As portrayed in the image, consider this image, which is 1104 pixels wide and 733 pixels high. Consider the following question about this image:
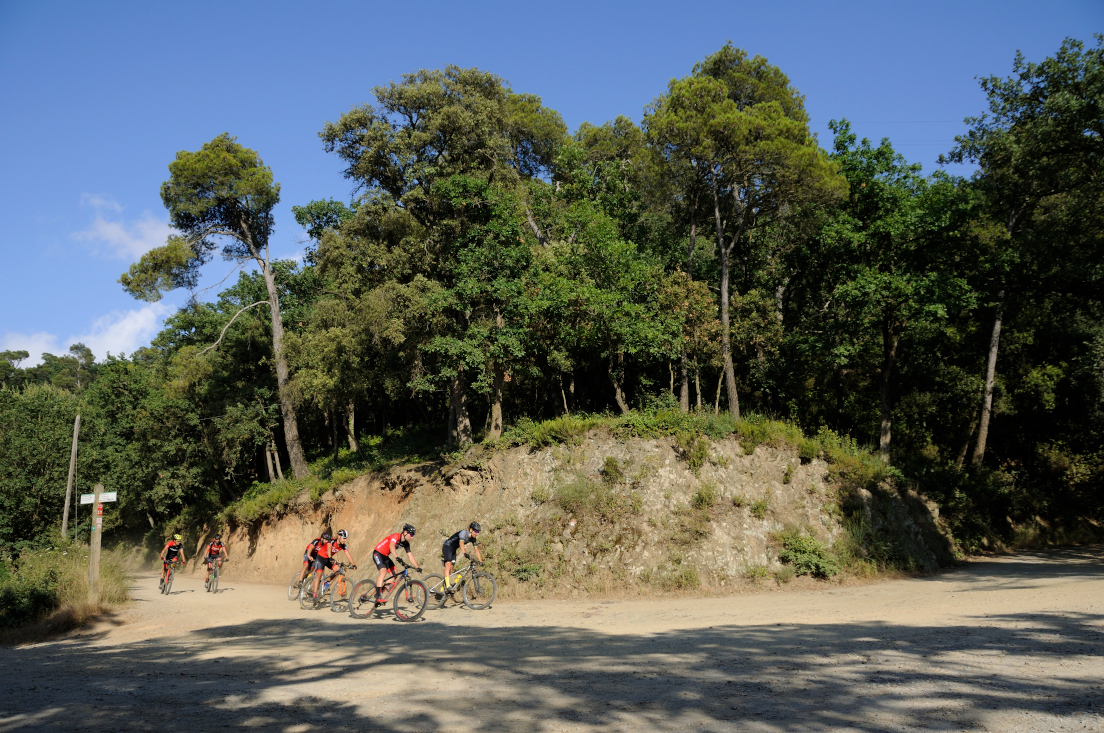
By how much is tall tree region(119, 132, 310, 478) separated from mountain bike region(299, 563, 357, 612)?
14.4m

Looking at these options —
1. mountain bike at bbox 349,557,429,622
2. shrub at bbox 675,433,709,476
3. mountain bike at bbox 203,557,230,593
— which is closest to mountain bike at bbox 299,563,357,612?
mountain bike at bbox 349,557,429,622

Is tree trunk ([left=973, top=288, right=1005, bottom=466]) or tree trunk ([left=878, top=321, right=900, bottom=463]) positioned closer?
tree trunk ([left=878, top=321, right=900, bottom=463])

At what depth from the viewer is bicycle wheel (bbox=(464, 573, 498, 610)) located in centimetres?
1492

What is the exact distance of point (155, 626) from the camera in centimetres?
1403

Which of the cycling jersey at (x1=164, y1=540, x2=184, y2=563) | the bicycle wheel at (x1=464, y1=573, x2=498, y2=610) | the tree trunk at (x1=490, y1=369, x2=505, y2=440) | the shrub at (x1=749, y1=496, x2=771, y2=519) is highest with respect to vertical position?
the tree trunk at (x1=490, y1=369, x2=505, y2=440)

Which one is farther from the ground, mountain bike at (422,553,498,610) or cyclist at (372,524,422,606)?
cyclist at (372,524,422,606)

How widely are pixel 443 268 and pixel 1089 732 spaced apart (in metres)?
20.3

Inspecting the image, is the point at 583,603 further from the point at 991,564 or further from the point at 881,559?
the point at 991,564

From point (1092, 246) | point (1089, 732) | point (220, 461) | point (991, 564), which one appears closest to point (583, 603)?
point (1089, 732)

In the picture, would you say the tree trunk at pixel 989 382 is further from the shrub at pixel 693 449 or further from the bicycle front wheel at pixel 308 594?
the bicycle front wheel at pixel 308 594

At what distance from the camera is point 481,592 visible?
15.0 m

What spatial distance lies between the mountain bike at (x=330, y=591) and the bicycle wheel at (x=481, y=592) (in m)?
3.24

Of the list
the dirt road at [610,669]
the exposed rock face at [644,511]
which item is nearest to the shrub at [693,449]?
the exposed rock face at [644,511]

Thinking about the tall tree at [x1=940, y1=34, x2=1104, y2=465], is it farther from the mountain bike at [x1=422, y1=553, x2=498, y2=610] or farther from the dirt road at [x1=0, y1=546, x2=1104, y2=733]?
the mountain bike at [x1=422, y1=553, x2=498, y2=610]
